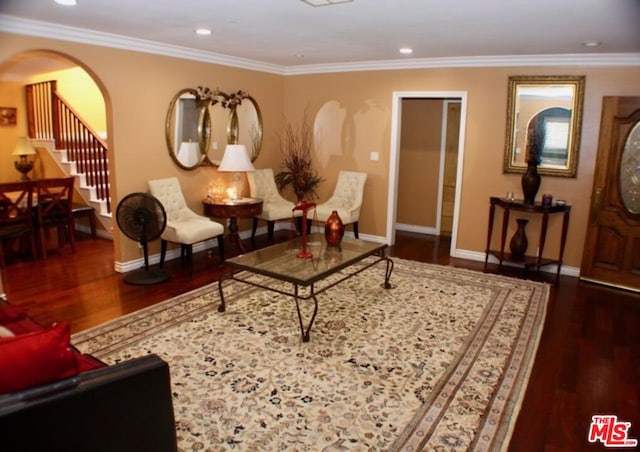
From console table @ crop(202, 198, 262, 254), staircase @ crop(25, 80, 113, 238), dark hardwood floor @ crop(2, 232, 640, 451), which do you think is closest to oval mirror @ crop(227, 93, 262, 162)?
console table @ crop(202, 198, 262, 254)

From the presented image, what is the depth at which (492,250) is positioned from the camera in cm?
558

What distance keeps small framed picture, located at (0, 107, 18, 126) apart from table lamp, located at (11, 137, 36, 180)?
1.54 feet

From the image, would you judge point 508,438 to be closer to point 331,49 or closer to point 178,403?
point 178,403

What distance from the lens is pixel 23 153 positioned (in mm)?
6883

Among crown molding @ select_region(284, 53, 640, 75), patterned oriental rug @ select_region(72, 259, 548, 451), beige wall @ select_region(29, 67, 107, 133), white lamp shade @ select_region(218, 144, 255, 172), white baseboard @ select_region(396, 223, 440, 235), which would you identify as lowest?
patterned oriental rug @ select_region(72, 259, 548, 451)

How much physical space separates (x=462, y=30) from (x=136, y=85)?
3262 mm

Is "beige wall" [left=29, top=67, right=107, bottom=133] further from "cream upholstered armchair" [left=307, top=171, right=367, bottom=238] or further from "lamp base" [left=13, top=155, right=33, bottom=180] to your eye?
"cream upholstered armchair" [left=307, top=171, right=367, bottom=238]

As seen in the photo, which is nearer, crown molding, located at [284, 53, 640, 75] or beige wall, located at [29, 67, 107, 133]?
crown molding, located at [284, 53, 640, 75]

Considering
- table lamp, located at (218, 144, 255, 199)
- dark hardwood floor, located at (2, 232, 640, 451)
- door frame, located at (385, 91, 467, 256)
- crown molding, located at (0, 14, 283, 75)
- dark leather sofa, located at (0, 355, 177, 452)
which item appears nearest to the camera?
dark leather sofa, located at (0, 355, 177, 452)

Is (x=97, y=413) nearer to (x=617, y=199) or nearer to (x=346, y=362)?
(x=346, y=362)

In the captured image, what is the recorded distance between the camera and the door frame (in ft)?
18.3

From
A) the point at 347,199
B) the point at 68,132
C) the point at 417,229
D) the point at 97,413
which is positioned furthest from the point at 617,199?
the point at 68,132

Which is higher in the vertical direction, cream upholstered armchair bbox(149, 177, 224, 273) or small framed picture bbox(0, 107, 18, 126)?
small framed picture bbox(0, 107, 18, 126)

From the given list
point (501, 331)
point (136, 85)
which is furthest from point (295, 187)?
point (501, 331)
